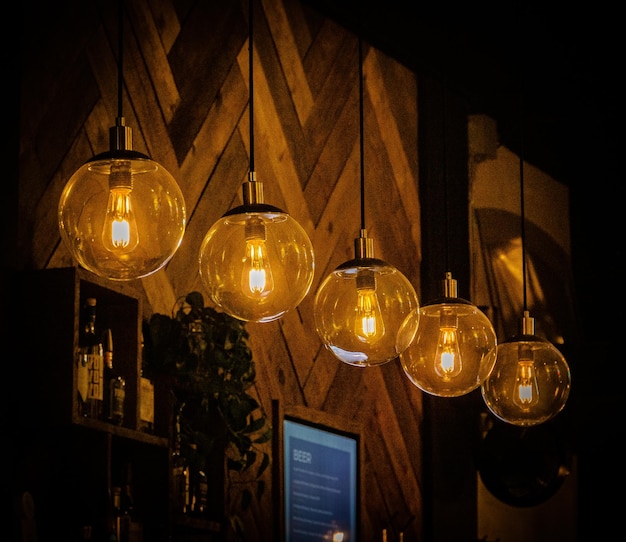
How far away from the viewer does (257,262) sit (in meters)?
2.81

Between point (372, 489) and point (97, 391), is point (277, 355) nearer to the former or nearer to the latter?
point (372, 489)

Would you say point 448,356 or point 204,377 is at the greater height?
point 204,377

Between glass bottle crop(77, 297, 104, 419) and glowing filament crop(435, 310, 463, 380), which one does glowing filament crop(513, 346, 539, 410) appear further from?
glass bottle crop(77, 297, 104, 419)

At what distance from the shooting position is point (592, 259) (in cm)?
887

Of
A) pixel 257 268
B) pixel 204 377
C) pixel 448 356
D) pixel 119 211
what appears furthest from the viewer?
pixel 204 377

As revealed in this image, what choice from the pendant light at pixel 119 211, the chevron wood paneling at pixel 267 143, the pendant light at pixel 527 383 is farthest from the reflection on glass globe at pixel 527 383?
the pendant light at pixel 119 211

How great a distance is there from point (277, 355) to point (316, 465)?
1.76 ft

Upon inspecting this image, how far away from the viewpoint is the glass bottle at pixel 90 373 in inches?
146

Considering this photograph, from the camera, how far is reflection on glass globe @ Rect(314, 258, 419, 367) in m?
3.09

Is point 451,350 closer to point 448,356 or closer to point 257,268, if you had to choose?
point 448,356

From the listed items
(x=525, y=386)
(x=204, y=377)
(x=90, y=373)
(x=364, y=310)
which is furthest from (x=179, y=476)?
(x=364, y=310)

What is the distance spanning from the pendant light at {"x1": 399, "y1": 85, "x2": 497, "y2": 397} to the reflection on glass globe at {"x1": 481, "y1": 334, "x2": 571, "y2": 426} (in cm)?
37

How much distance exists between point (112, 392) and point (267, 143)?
→ 1.96 m

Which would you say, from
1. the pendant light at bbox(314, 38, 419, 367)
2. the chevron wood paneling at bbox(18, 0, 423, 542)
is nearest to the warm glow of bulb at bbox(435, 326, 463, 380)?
the pendant light at bbox(314, 38, 419, 367)
